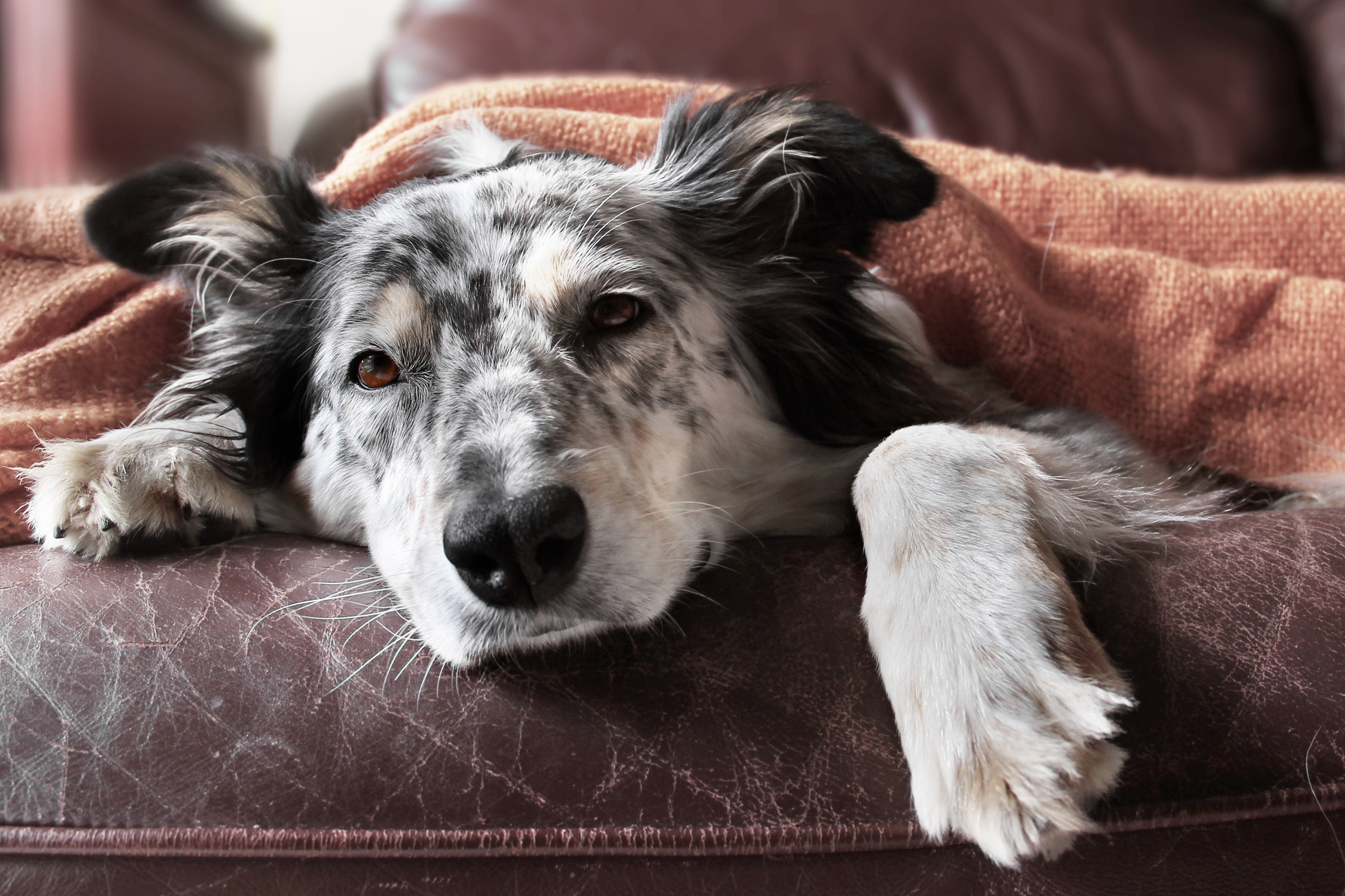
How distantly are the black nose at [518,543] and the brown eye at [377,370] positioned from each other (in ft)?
1.62

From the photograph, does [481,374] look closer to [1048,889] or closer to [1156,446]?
[1048,889]

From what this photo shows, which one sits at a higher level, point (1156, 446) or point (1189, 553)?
point (1189, 553)

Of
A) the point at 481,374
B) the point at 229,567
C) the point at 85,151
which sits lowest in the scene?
the point at 85,151

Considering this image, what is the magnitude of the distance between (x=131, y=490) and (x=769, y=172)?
1.26m

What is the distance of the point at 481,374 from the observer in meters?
1.29

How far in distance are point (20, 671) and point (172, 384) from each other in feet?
2.64

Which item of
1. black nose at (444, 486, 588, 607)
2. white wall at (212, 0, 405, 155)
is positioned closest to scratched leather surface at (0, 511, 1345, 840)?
black nose at (444, 486, 588, 607)

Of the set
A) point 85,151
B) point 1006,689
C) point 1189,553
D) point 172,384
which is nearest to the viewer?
point 1006,689

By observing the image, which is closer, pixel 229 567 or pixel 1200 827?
pixel 1200 827

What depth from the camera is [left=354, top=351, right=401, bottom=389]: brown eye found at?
142 centimetres

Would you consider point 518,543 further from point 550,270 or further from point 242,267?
point 242,267

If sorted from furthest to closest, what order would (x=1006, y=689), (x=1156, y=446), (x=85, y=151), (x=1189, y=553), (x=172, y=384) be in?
(x=85, y=151)
(x=1156, y=446)
(x=172, y=384)
(x=1189, y=553)
(x=1006, y=689)

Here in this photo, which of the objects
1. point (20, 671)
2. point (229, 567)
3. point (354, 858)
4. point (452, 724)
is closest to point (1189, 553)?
point (452, 724)

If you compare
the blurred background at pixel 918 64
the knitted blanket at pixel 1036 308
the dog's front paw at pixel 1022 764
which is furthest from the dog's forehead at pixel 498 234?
the blurred background at pixel 918 64
